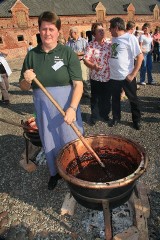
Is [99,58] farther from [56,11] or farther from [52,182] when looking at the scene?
[56,11]

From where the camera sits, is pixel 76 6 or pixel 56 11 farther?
pixel 76 6

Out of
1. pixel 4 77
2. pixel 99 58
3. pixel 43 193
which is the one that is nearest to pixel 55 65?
pixel 43 193

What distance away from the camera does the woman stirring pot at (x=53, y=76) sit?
8.27 feet

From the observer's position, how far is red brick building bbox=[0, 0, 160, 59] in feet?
83.0

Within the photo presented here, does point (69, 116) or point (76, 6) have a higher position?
point (76, 6)

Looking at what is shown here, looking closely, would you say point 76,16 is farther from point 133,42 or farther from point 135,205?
point 135,205

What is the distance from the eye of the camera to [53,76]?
8.81ft

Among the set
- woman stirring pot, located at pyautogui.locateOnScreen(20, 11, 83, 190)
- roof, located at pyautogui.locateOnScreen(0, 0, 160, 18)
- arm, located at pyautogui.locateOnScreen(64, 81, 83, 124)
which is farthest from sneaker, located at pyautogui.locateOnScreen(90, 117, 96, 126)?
roof, located at pyautogui.locateOnScreen(0, 0, 160, 18)

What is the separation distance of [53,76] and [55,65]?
13 centimetres

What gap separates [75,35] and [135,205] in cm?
619

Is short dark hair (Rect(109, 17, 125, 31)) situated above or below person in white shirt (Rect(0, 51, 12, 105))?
above

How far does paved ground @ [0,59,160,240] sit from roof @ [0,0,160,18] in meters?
23.9

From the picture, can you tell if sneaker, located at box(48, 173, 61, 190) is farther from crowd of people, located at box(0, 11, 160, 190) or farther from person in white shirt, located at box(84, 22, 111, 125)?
person in white shirt, located at box(84, 22, 111, 125)

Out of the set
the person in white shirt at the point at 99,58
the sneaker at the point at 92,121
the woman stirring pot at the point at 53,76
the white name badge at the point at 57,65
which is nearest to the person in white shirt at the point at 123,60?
the person in white shirt at the point at 99,58
